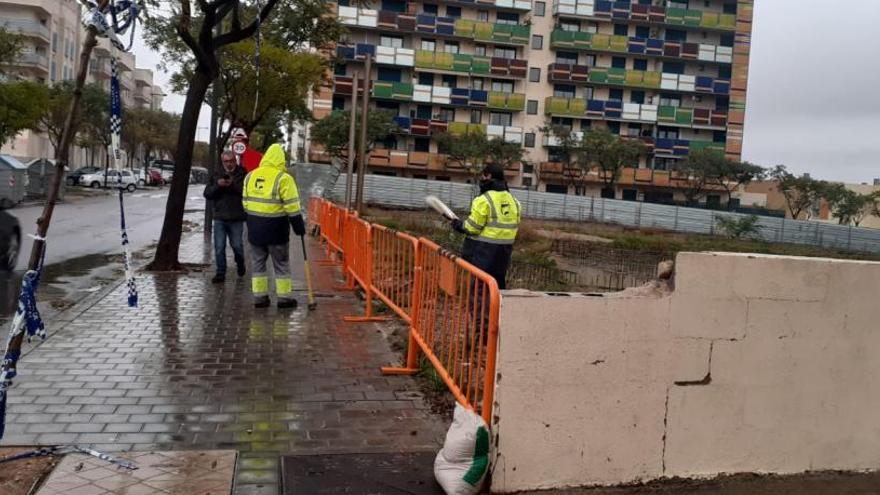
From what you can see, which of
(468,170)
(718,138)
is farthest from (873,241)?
(468,170)

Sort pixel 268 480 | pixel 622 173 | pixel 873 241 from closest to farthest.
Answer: pixel 268 480 < pixel 873 241 < pixel 622 173

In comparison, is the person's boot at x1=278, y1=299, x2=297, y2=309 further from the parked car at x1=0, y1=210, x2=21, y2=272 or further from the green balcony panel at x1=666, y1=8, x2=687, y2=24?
the green balcony panel at x1=666, y1=8, x2=687, y2=24

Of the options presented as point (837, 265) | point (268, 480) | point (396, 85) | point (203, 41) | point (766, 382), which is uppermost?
point (396, 85)

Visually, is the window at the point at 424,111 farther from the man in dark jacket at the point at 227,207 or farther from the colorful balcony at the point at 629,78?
the man in dark jacket at the point at 227,207

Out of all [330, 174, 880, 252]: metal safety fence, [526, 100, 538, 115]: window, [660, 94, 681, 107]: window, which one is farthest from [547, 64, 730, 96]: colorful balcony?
[330, 174, 880, 252]: metal safety fence

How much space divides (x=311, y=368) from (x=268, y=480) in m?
2.22

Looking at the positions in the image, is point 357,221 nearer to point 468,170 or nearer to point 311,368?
point 311,368

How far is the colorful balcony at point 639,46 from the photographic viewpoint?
189 ft

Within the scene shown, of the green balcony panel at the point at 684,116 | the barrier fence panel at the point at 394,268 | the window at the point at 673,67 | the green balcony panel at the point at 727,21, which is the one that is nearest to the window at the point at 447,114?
the green balcony panel at the point at 684,116

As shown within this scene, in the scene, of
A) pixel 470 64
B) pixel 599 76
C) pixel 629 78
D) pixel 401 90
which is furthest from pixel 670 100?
pixel 401 90

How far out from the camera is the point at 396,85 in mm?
54812

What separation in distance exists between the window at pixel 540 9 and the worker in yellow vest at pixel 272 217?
5395 cm

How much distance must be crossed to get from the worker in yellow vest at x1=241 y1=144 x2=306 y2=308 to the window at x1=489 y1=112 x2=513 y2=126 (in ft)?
164

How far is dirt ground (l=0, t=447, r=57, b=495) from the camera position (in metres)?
3.69
